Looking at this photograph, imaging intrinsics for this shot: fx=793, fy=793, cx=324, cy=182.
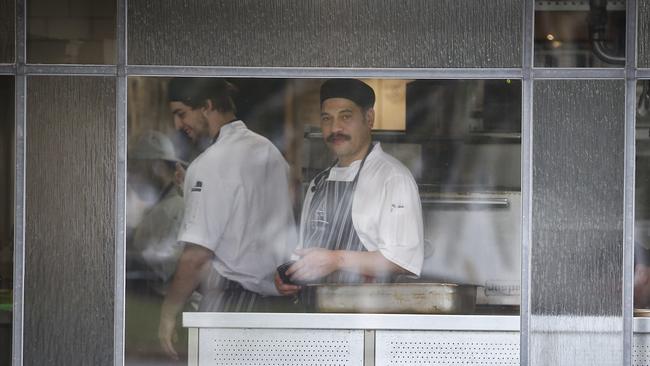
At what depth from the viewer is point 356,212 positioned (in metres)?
5.86

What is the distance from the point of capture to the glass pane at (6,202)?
19.1 feet

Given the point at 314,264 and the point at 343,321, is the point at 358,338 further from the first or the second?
the point at 314,264

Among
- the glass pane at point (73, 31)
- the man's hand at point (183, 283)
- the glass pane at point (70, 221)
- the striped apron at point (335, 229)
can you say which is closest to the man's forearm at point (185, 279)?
the man's hand at point (183, 283)

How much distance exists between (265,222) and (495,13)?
229 centimetres

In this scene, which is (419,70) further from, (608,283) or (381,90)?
(608,283)

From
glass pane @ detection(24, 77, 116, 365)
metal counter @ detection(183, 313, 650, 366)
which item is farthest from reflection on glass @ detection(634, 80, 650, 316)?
glass pane @ detection(24, 77, 116, 365)

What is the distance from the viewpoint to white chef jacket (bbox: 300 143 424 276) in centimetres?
581

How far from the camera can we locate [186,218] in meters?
5.80

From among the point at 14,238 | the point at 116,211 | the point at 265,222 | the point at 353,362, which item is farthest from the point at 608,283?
the point at 14,238

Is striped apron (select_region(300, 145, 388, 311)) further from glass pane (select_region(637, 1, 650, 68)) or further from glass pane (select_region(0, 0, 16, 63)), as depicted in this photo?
glass pane (select_region(0, 0, 16, 63))

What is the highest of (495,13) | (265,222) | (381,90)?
(495,13)

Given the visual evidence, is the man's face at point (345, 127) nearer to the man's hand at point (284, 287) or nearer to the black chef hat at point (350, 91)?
the black chef hat at point (350, 91)

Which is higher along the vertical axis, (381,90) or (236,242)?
(381,90)

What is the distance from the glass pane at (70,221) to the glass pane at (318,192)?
20 cm
